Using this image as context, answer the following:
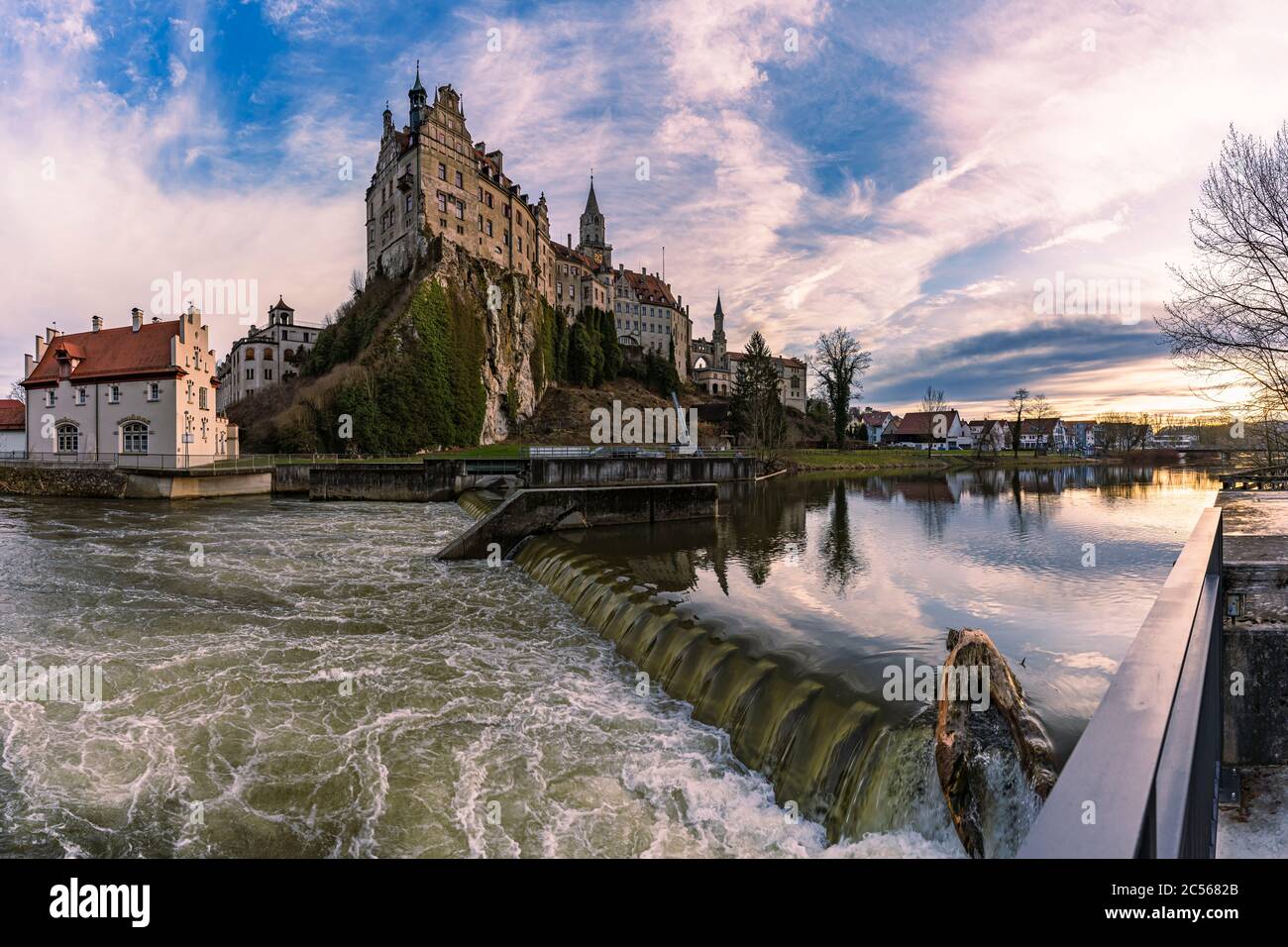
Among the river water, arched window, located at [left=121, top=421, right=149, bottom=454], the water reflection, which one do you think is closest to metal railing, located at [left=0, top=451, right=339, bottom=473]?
arched window, located at [left=121, top=421, right=149, bottom=454]

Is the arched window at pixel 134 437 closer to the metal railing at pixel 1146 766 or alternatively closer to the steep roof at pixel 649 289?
the metal railing at pixel 1146 766

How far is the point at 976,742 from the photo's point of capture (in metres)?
6.26

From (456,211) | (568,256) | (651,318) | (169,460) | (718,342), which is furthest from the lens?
(718,342)

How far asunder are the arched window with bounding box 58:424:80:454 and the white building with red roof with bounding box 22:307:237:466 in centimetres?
7

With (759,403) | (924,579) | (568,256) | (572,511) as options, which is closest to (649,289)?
(568,256)

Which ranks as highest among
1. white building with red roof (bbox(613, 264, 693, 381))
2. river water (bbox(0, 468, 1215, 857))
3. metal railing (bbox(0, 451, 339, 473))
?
white building with red roof (bbox(613, 264, 693, 381))

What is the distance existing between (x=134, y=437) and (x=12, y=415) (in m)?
13.1

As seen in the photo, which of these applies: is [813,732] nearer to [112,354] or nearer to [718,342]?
[112,354]

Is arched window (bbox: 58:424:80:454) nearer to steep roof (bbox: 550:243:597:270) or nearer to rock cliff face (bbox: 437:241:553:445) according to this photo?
rock cliff face (bbox: 437:241:553:445)

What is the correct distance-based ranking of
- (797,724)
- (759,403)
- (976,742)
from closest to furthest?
(976,742)
(797,724)
(759,403)

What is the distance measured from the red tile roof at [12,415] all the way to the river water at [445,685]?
36.8 m

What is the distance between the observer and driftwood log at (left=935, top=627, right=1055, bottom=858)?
5.89 meters
